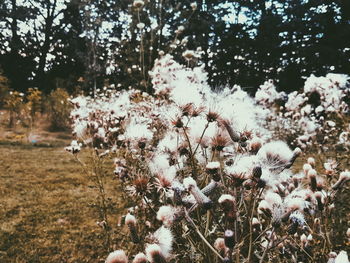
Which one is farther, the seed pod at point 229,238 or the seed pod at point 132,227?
the seed pod at point 132,227

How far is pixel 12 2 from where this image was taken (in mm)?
20297

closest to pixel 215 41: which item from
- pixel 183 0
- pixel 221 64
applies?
pixel 221 64

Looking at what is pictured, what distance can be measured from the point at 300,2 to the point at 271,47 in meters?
2.30

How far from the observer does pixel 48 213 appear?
11.0ft

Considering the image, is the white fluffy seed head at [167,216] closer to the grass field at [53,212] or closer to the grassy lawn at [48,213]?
the grass field at [53,212]

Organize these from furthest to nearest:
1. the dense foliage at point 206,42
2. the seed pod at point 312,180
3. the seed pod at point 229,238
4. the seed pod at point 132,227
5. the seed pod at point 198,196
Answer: the dense foliage at point 206,42, the seed pod at point 312,180, the seed pod at point 132,227, the seed pod at point 198,196, the seed pod at point 229,238

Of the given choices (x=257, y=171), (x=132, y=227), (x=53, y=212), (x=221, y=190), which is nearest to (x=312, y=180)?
(x=221, y=190)

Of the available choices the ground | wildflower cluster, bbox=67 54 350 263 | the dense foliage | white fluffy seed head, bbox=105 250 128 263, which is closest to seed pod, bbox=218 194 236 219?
wildflower cluster, bbox=67 54 350 263

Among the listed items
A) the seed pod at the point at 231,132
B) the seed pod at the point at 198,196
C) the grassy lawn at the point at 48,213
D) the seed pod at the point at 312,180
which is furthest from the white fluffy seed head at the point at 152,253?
the grassy lawn at the point at 48,213

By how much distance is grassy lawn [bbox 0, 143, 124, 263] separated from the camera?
2.63 meters

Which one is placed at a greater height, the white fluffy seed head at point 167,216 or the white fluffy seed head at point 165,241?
the white fluffy seed head at point 167,216

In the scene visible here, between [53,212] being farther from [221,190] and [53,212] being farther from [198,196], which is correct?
[198,196]

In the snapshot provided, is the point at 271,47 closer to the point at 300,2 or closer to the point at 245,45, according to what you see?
the point at 245,45

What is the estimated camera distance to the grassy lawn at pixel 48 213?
263 centimetres
